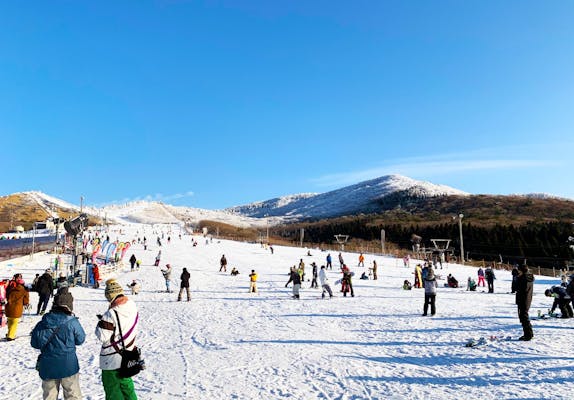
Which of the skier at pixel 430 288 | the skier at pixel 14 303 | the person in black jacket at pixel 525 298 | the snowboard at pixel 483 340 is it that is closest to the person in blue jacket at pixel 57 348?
the skier at pixel 14 303

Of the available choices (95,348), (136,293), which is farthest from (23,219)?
(95,348)

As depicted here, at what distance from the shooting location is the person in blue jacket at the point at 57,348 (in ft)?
15.5

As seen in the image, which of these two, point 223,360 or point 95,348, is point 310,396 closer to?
point 223,360

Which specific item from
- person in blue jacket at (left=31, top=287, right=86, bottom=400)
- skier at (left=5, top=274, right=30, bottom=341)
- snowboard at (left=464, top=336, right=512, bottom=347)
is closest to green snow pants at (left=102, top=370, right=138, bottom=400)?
person in blue jacket at (left=31, top=287, right=86, bottom=400)

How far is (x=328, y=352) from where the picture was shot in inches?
353

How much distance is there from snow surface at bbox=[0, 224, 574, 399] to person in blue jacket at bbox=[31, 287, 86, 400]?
5.90 feet

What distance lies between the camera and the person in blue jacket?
15.5 feet

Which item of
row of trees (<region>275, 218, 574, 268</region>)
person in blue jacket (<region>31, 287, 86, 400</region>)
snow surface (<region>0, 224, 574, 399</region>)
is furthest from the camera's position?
row of trees (<region>275, 218, 574, 268</region>)

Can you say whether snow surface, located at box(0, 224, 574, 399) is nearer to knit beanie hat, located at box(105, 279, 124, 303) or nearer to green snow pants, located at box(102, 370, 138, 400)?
green snow pants, located at box(102, 370, 138, 400)

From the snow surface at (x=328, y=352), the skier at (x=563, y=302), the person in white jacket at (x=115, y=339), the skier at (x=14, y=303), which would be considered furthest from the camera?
the skier at (x=563, y=302)

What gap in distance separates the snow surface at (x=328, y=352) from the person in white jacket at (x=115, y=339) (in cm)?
215

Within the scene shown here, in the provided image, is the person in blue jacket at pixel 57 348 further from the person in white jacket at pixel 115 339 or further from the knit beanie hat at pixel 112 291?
the knit beanie hat at pixel 112 291

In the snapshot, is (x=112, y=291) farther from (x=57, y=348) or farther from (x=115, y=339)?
(x=57, y=348)

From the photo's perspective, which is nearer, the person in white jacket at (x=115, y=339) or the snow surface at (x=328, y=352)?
the person in white jacket at (x=115, y=339)
